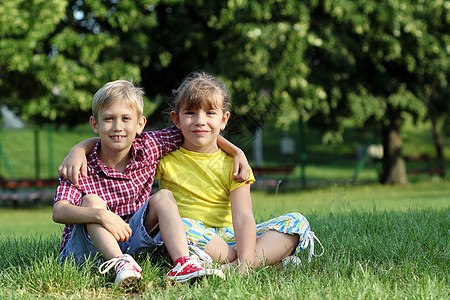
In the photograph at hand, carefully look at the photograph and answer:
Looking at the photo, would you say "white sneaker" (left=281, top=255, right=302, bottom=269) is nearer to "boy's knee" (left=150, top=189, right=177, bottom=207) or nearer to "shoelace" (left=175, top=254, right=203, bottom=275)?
"shoelace" (left=175, top=254, right=203, bottom=275)

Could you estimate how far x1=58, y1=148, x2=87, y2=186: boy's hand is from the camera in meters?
2.82

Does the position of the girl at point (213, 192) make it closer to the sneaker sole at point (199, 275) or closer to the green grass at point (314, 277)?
the green grass at point (314, 277)

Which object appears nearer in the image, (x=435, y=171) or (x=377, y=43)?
(x=377, y=43)

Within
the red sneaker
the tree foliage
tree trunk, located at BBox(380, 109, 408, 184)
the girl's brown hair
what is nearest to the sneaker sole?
the red sneaker

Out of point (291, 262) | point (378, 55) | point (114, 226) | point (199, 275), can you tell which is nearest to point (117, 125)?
point (114, 226)

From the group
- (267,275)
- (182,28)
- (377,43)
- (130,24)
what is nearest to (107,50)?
(130,24)

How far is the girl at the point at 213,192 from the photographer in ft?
9.41

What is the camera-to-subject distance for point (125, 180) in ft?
9.84

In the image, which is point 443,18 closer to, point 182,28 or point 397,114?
point 397,114

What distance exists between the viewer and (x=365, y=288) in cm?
232

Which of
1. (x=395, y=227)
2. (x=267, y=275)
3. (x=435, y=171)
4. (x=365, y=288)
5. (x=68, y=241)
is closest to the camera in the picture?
(x=365, y=288)

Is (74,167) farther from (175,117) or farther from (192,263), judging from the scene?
(192,263)

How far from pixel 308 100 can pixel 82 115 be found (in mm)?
5093

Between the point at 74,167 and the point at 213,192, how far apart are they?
807 millimetres
